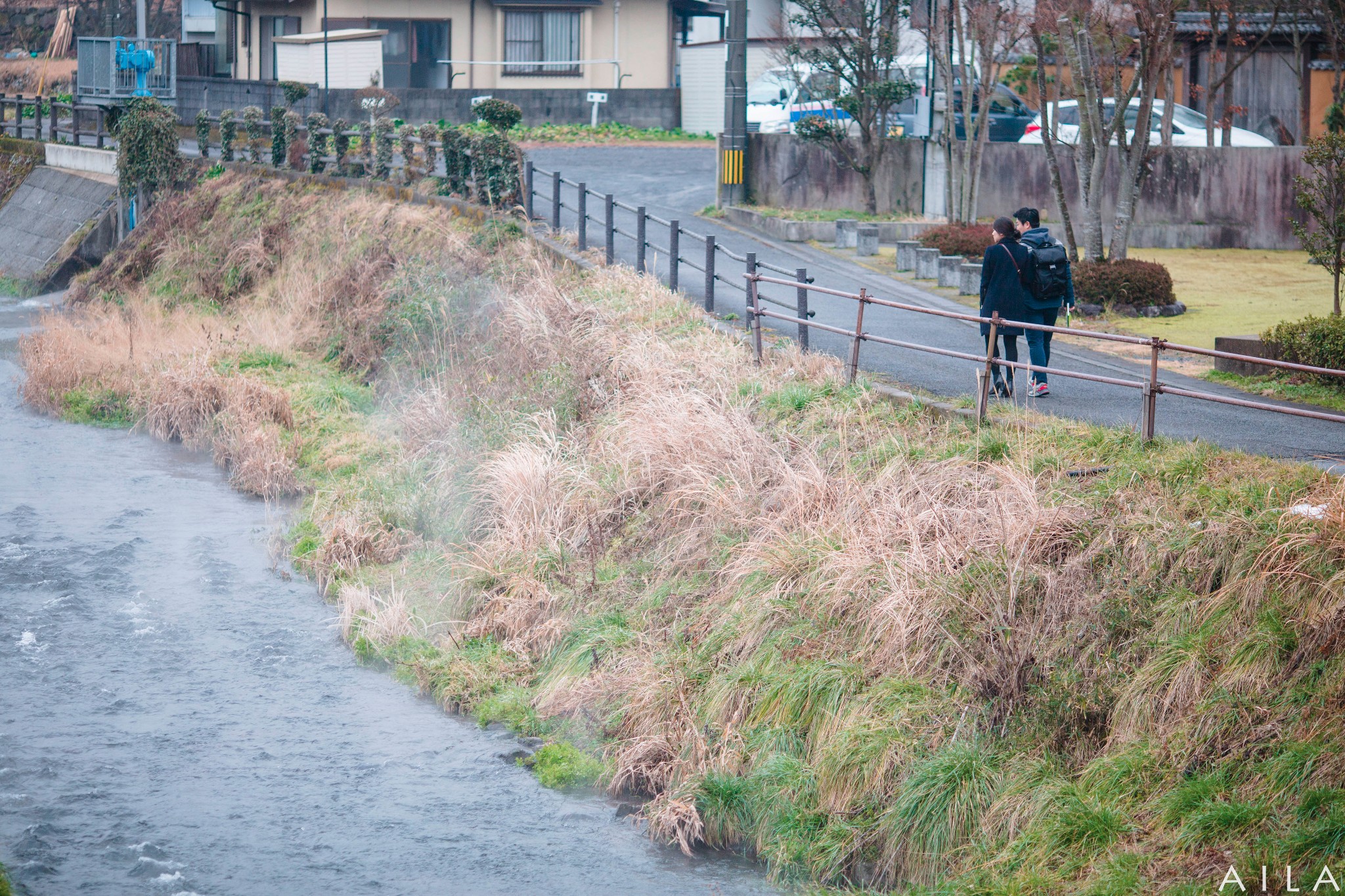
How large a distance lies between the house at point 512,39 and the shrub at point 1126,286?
2102 centimetres

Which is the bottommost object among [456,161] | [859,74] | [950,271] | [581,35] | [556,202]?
[950,271]

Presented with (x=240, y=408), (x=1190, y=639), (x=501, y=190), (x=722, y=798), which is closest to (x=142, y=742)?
(x=722, y=798)

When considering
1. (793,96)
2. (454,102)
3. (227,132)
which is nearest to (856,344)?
(793,96)

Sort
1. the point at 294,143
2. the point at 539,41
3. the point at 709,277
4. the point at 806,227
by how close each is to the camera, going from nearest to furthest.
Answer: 1. the point at 709,277
2. the point at 806,227
3. the point at 294,143
4. the point at 539,41

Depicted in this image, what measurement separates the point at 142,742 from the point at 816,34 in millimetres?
22082

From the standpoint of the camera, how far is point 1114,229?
18.8 metres

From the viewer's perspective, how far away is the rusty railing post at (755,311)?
13008 millimetres

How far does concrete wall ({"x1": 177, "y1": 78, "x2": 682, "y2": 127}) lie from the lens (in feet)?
108

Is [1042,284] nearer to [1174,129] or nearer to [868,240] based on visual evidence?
[868,240]

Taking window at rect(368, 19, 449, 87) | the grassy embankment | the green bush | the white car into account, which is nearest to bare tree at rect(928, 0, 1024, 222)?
the white car

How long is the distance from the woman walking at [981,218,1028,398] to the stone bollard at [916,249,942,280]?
23.2 ft

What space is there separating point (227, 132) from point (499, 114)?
10.0 m

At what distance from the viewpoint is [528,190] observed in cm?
2017

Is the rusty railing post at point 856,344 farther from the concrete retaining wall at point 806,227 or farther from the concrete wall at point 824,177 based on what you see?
the concrete wall at point 824,177
